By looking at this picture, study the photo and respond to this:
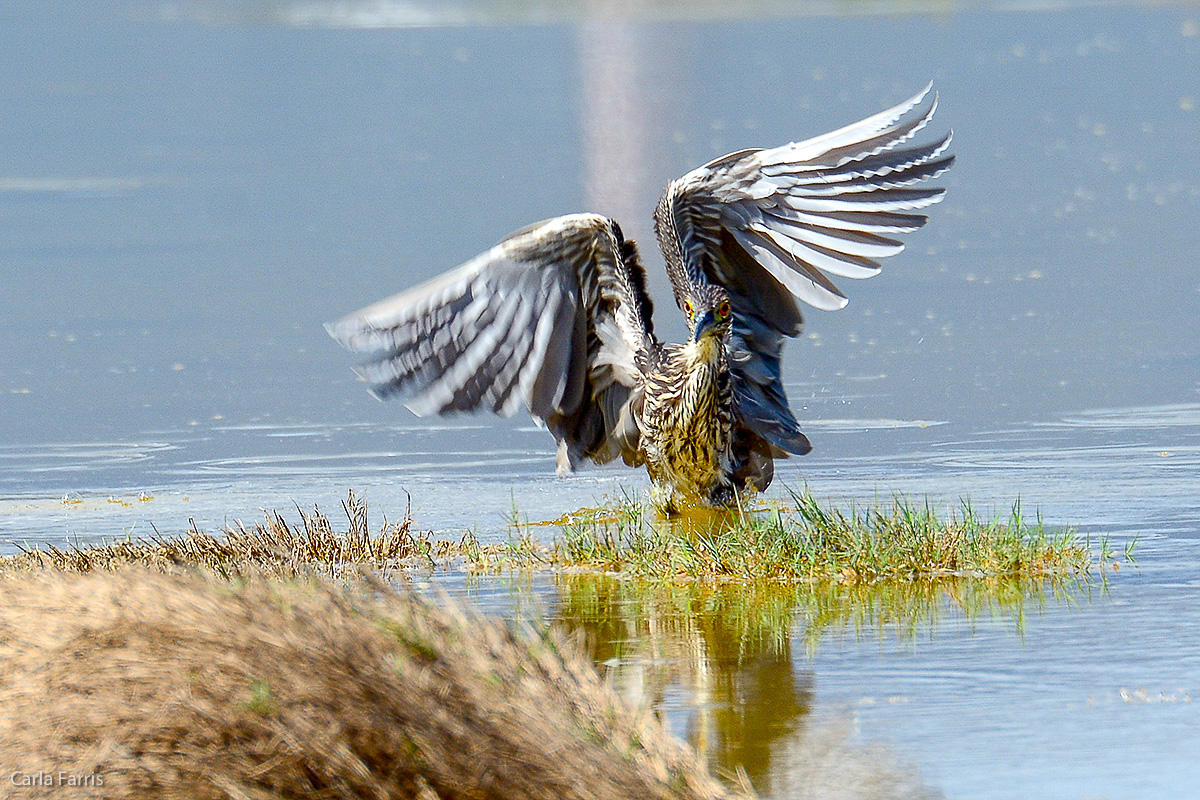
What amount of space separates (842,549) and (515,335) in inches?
75.2

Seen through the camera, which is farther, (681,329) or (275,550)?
(681,329)

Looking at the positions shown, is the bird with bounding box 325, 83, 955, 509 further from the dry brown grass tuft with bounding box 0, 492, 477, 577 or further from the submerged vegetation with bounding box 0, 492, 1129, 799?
the submerged vegetation with bounding box 0, 492, 1129, 799

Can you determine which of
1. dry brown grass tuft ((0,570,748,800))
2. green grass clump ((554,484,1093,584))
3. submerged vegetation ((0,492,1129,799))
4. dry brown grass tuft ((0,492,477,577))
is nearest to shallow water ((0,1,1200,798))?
submerged vegetation ((0,492,1129,799))

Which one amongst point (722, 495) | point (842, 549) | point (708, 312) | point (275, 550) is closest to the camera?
point (842, 549)

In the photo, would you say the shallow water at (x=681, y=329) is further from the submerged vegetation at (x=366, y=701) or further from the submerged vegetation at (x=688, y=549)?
the submerged vegetation at (x=688, y=549)

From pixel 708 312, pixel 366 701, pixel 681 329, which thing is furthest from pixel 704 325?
pixel 681 329

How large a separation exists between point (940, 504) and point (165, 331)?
7581 millimetres

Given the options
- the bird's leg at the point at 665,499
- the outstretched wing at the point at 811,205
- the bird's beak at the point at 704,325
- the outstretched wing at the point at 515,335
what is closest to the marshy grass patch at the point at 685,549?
the bird's leg at the point at 665,499

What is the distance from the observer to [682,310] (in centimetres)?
830

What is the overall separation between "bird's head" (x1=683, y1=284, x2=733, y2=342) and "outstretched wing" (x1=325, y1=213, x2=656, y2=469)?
38 cm

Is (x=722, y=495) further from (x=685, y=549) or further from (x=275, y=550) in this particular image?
(x=275, y=550)

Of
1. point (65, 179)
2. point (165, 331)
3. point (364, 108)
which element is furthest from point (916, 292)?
point (364, 108)

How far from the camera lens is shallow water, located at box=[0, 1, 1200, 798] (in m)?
5.58

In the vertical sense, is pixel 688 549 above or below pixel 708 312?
below
